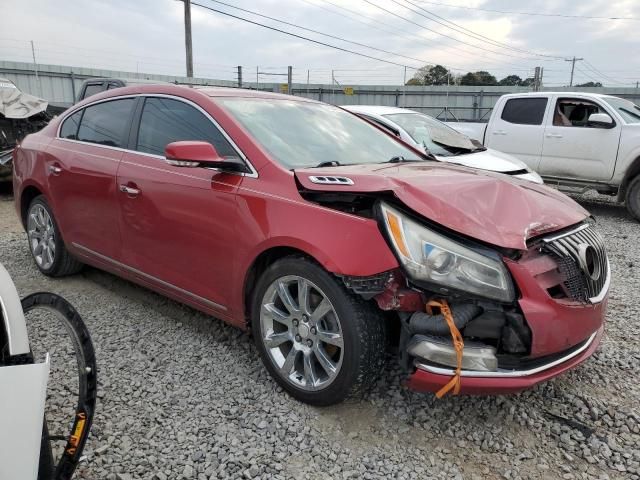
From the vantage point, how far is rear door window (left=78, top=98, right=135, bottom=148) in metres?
3.71

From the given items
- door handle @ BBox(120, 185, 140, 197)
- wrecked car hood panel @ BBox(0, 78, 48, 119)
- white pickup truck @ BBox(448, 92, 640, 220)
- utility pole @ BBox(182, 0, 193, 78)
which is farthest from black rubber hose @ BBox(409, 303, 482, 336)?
utility pole @ BBox(182, 0, 193, 78)

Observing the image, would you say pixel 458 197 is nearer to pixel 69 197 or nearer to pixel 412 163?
pixel 412 163

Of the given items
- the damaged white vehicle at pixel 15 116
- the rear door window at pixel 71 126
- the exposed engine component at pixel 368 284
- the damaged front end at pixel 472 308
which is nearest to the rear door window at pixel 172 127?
the rear door window at pixel 71 126

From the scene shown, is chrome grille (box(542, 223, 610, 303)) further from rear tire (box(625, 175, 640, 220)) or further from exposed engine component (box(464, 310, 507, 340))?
rear tire (box(625, 175, 640, 220))

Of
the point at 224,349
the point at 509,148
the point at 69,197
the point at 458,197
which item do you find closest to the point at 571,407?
the point at 458,197

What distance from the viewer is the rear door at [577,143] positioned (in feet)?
24.8

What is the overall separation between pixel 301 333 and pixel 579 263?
1413 millimetres

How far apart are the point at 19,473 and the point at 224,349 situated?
Answer: 6.52 feet

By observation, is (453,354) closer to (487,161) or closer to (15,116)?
(487,161)

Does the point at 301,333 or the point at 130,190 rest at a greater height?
the point at 130,190

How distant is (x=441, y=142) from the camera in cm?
688

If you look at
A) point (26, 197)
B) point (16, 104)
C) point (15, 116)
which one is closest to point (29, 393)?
point (26, 197)

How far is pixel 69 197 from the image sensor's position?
4035 mm

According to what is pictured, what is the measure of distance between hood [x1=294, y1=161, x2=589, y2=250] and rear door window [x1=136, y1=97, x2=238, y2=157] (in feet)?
2.13
